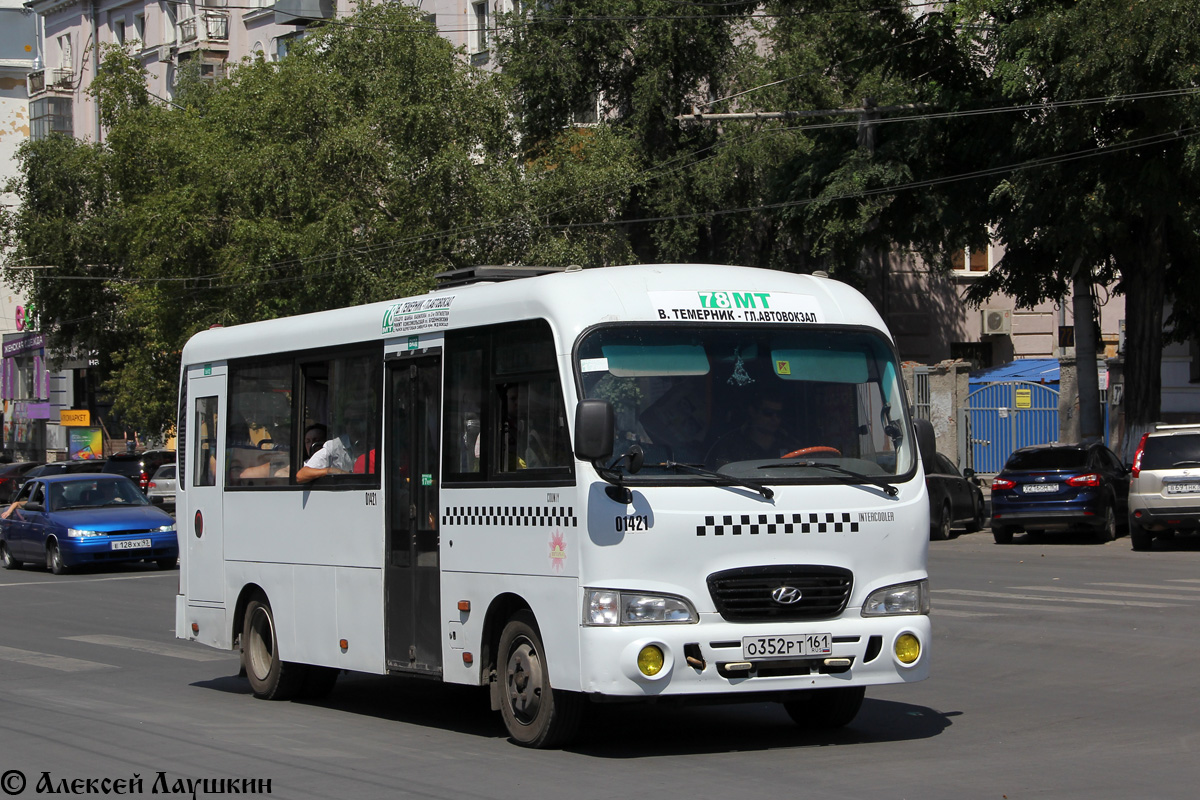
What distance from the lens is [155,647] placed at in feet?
50.4

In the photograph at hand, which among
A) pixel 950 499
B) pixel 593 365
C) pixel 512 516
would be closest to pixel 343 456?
pixel 512 516

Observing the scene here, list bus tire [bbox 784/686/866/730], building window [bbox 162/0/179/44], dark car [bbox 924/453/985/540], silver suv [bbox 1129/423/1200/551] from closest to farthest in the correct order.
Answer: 1. bus tire [bbox 784/686/866/730]
2. silver suv [bbox 1129/423/1200/551]
3. dark car [bbox 924/453/985/540]
4. building window [bbox 162/0/179/44]

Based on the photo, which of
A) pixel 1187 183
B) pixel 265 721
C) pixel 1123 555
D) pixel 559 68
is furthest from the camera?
pixel 559 68

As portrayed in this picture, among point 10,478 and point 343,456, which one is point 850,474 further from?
point 10,478

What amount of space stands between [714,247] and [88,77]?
132 feet

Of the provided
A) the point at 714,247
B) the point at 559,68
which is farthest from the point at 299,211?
the point at 714,247

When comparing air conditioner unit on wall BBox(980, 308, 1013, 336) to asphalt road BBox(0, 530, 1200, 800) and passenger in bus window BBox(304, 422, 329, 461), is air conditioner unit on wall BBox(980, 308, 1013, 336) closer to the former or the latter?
asphalt road BBox(0, 530, 1200, 800)

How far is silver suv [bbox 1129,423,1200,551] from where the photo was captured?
2356cm

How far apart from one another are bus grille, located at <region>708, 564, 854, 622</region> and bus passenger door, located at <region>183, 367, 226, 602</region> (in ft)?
17.9

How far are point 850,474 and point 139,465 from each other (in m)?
37.5

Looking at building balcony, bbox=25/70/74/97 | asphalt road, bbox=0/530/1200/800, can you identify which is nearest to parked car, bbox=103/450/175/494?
asphalt road, bbox=0/530/1200/800

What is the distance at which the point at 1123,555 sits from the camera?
946 inches

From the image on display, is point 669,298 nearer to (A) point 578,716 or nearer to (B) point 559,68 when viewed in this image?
(A) point 578,716

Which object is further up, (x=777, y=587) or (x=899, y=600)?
(x=777, y=587)
